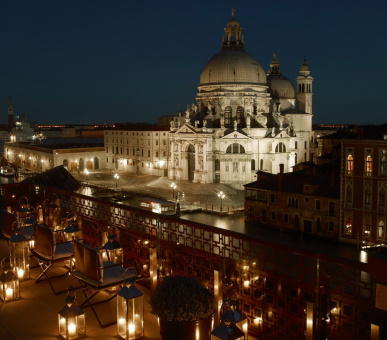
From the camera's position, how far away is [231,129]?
5297cm

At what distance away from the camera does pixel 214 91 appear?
57.2 metres

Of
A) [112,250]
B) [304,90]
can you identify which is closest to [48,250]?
[112,250]

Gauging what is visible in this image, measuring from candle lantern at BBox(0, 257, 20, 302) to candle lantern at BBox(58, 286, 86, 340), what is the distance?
204cm

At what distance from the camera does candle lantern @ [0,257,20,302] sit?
906cm

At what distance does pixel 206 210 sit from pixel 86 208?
25.5 m

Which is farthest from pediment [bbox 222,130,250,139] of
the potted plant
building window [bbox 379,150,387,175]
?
the potted plant

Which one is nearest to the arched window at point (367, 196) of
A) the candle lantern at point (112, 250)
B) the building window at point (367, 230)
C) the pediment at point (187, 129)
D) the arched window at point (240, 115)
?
the building window at point (367, 230)

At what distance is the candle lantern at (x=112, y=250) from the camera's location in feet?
31.2

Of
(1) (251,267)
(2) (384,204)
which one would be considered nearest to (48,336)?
(1) (251,267)

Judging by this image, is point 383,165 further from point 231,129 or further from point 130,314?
point 231,129

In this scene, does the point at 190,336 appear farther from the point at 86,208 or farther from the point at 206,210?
the point at 206,210

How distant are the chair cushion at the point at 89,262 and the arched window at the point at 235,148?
143 ft

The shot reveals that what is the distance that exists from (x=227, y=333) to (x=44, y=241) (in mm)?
5467

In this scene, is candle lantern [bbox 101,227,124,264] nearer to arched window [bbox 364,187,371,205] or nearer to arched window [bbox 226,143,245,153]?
arched window [bbox 364,187,371,205]
